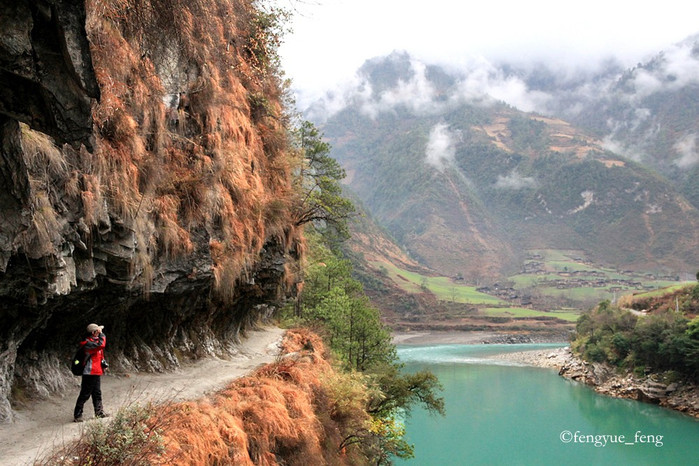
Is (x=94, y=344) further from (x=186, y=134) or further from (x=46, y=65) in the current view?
(x=186, y=134)

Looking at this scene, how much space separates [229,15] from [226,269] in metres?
8.31

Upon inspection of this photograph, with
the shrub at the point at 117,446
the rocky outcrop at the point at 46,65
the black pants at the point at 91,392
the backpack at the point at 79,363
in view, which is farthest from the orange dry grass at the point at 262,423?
the rocky outcrop at the point at 46,65

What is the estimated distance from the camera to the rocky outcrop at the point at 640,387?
167ft

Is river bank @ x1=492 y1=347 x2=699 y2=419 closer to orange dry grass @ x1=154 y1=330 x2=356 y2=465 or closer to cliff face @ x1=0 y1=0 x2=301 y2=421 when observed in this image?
orange dry grass @ x1=154 y1=330 x2=356 y2=465

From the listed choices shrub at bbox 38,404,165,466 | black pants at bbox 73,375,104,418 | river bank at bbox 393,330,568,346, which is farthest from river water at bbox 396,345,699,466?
river bank at bbox 393,330,568,346

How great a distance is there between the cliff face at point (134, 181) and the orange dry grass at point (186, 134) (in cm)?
4

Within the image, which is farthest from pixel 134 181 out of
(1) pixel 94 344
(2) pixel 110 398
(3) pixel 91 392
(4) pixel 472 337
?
(4) pixel 472 337

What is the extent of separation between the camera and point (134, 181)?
9.17 m

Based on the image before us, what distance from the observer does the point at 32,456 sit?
5.81m

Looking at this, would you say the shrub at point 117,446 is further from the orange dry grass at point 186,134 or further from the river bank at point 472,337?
the river bank at point 472,337

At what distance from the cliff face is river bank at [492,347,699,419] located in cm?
5259

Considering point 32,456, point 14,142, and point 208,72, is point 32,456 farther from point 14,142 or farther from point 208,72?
point 208,72

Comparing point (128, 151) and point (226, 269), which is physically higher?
point (128, 151)

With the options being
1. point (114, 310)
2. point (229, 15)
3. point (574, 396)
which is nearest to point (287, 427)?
point (114, 310)
